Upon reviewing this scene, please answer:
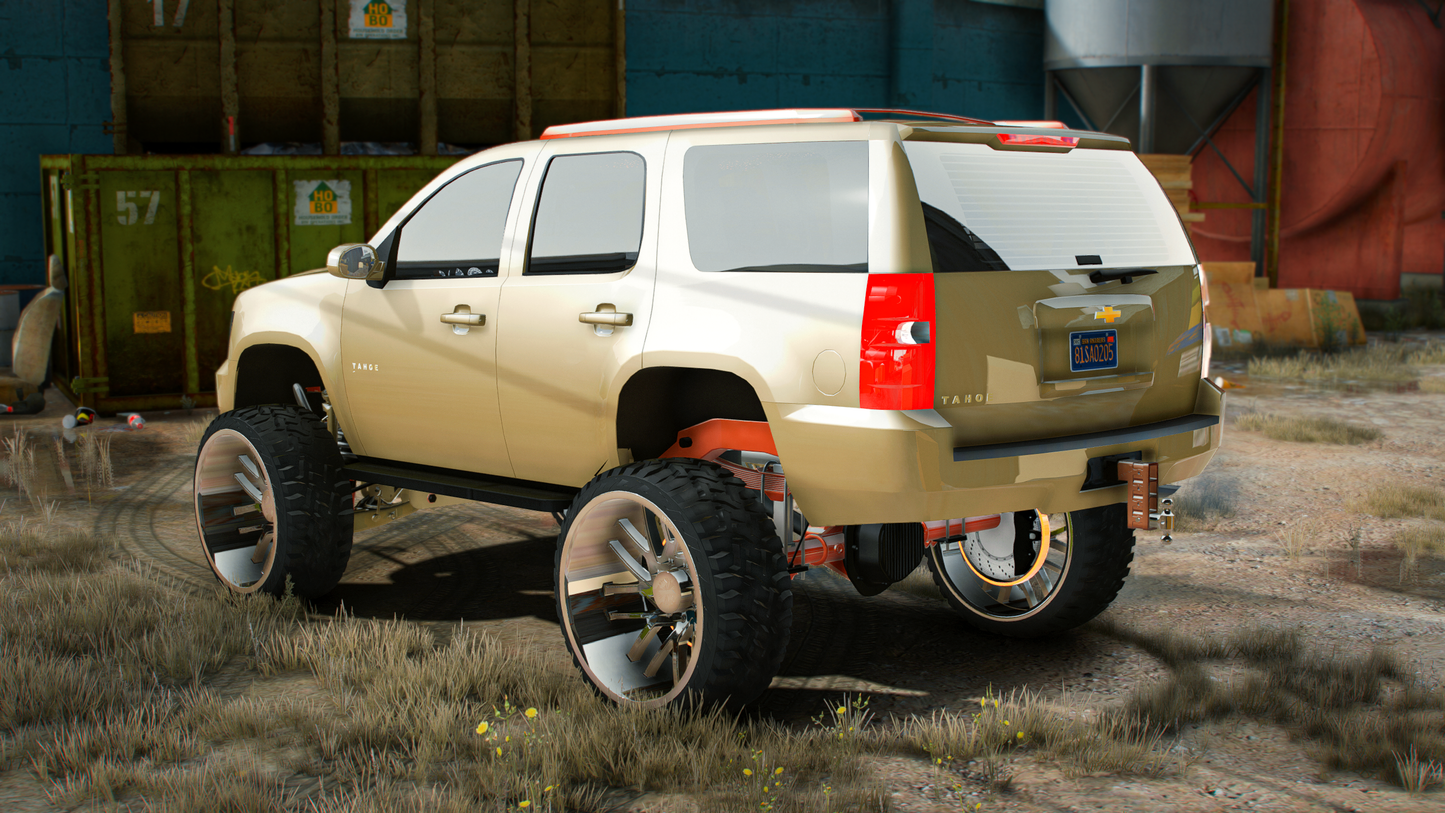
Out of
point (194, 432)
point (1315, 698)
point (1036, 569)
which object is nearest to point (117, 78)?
point (194, 432)

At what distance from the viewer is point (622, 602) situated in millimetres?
4582

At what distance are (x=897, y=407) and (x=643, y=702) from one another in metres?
1.38

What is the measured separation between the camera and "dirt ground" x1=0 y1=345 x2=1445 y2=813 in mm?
3836

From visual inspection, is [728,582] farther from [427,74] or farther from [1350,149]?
[1350,149]

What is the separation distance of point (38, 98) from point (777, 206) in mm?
13712

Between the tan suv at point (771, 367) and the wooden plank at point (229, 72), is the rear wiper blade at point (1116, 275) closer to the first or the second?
the tan suv at point (771, 367)

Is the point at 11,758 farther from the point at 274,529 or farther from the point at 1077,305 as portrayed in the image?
the point at 1077,305

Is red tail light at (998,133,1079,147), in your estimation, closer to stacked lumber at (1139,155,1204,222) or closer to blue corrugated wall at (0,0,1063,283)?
blue corrugated wall at (0,0,1063,283)

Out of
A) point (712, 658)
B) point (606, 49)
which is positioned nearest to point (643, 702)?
point (712, 658)

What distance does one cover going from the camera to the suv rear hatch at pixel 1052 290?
392 centimetres

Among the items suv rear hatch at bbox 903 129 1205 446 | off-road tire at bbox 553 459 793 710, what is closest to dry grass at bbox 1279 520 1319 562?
suv rear hatch at bbox 903 129 1205 446

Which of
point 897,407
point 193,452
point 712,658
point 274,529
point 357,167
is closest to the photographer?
point 897,407

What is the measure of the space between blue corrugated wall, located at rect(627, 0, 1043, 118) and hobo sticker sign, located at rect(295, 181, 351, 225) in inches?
223

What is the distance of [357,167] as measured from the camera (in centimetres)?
1248
